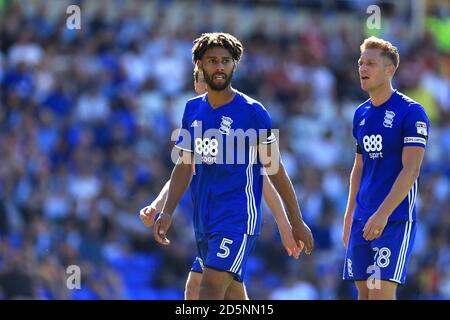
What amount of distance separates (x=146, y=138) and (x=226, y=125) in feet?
29.9

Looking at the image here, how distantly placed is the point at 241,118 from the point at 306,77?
11.8 meters

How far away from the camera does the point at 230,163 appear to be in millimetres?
9203

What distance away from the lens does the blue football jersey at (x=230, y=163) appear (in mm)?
9172

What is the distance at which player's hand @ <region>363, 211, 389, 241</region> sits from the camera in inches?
351

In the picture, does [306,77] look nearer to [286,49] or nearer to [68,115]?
[286,49]

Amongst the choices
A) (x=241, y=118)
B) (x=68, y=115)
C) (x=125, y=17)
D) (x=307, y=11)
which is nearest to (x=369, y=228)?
(x=241, y=118)

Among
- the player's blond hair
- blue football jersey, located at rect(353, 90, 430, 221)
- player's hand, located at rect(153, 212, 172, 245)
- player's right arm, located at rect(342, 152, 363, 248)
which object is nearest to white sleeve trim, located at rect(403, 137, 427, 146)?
blue football jersey, located at rect(353, 90, 430, 221)

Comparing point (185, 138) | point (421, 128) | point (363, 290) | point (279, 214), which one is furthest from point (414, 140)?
point (185, 138)

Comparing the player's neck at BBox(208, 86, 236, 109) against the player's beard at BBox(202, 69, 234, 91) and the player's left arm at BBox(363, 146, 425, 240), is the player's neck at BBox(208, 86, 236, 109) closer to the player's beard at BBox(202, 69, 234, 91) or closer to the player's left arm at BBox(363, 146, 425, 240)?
the player's beard at BBox(202, 69, 234, 91)

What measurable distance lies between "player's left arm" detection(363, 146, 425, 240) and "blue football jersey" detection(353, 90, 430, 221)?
4.1 inches

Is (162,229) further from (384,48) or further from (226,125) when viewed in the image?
(384,48)

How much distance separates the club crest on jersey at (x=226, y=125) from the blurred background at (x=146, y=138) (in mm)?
6135

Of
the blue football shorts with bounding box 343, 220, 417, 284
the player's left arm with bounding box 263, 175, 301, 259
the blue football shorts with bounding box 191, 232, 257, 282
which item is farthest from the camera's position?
the player's left arm with bounding box 263, 175, 301, 259

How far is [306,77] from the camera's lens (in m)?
20.9
